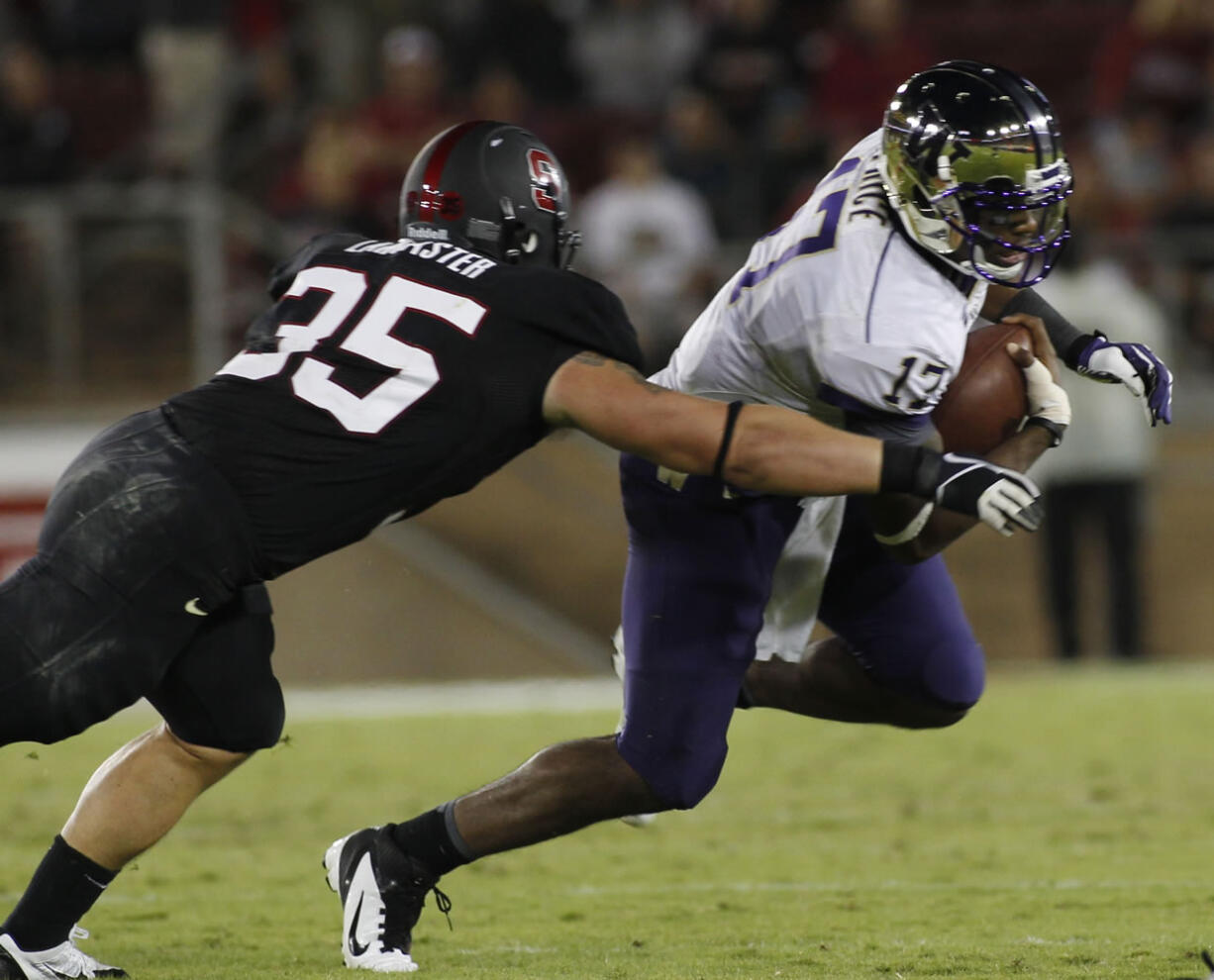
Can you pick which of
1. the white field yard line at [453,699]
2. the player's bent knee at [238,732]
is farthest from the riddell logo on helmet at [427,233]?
the white field yard line at [453,699]

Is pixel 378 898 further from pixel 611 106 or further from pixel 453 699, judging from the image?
pixel 611 106

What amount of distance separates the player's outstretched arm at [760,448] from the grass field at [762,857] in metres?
0.92

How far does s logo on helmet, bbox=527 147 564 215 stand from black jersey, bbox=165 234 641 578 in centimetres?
38

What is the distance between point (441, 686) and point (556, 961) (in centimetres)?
511

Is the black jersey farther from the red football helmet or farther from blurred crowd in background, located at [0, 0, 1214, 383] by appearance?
blurred crowd in background, located at [0, 0, 1214, 383]

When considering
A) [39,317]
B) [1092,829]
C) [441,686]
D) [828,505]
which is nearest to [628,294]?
[441,686]

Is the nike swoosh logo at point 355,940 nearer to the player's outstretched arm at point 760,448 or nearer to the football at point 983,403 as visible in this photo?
the player's outstretched arm at point 760,448

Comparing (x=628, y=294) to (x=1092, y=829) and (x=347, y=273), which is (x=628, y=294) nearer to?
(x=1092, y=829)

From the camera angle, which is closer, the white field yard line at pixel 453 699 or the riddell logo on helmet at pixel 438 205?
the riddell logo on helmet at pixel 438 205

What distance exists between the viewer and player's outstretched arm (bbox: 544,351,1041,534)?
3.04 meters

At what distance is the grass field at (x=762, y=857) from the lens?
3555 mm

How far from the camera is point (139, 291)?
8.19m

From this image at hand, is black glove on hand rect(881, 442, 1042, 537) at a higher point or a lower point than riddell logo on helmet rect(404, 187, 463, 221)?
lower

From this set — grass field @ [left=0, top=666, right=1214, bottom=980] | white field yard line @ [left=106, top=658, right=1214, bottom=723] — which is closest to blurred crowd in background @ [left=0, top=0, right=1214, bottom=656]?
white field yard line @ [left=106, top=658, right=1214, bottom=723]
